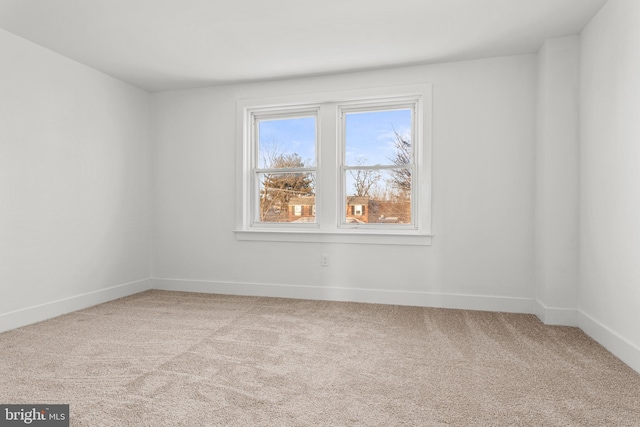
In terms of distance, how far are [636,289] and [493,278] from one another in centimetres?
134

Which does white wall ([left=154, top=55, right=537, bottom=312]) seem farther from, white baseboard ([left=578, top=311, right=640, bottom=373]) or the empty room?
white baseboard ([left=578, top=311, right=640, bottom=373])

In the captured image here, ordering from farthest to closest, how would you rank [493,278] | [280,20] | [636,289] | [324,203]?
1. [324,203]
2. [493,278]
3. [280,20]
4. [636,289]

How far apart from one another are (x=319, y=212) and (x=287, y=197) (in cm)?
44

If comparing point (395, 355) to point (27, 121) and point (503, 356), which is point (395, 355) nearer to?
point (503, 356)

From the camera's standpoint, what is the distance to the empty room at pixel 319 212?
2064 mm

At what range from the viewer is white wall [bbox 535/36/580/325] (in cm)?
314

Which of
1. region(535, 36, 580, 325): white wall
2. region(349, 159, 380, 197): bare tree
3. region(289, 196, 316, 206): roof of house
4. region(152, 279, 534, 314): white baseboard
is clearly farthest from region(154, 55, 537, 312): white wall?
region(349, 159, 380, 197): bare tree

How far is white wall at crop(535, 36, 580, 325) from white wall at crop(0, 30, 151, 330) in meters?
4.22

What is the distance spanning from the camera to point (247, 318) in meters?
3.32

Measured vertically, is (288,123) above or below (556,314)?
above

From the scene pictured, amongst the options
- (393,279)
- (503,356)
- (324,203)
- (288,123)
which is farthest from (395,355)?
(288,123)

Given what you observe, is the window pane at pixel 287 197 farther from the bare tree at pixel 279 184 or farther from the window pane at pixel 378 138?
the window pane at pixel 378 138

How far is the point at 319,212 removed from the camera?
4.15 m

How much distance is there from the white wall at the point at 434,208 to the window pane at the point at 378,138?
13.0 inches
